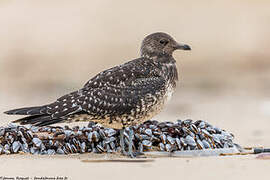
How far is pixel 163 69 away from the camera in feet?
34.9

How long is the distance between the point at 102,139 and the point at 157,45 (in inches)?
79.4

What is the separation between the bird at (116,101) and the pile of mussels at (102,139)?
0.28 meters

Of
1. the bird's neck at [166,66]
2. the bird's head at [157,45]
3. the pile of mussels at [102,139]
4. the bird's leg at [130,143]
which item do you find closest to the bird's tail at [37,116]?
the pile of mussels at [102,139]

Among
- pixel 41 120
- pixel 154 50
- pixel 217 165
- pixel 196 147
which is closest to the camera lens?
pixel 217 165

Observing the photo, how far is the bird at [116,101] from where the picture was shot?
376 inches

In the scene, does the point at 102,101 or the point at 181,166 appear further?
the point at 102,101

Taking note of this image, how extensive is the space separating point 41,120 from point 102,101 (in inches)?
39.4

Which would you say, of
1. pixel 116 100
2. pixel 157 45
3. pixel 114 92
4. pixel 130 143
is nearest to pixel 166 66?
pixel 157 45

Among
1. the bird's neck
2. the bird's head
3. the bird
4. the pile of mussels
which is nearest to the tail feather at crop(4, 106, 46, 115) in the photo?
the bird

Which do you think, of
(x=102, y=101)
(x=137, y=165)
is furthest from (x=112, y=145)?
(x=137, y=165)

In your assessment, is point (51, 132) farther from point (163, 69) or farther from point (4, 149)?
point (163, 69)

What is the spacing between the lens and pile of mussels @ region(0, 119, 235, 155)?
990 cm

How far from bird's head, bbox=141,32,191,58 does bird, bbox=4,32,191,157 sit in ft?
1.44

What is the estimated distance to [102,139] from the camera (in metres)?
10.1
